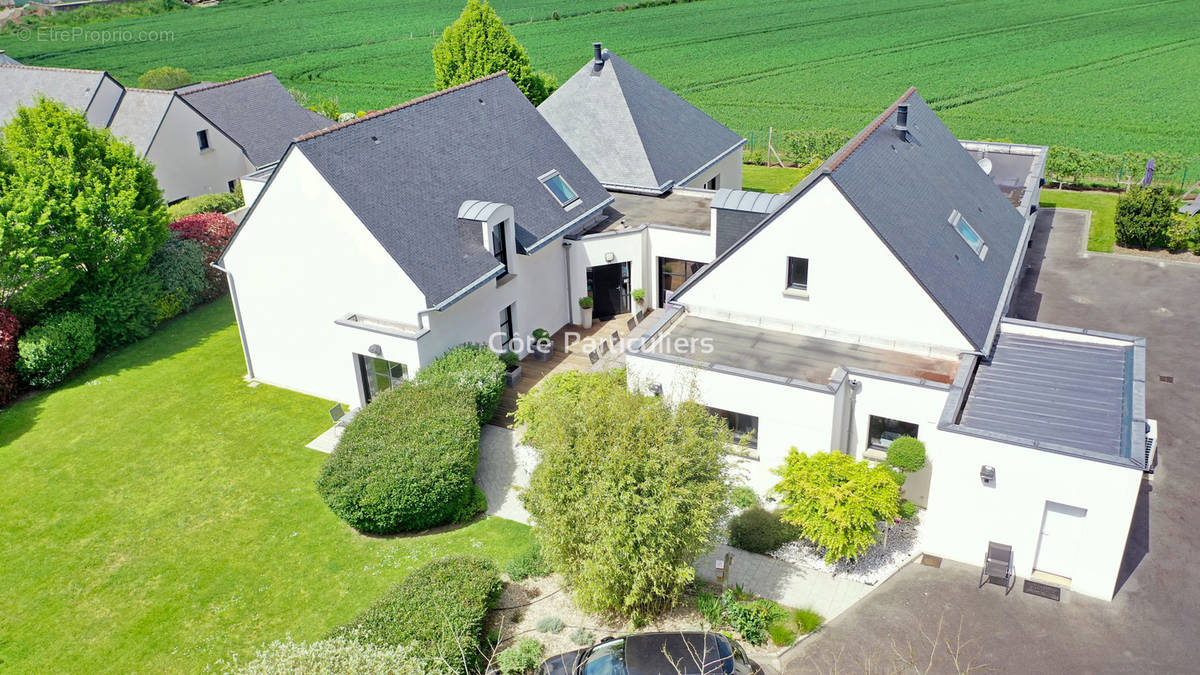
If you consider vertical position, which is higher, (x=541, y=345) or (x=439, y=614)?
(x=541, y=345)

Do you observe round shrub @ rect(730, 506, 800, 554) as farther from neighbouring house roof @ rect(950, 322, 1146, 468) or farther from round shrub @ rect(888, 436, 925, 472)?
neighbouring house roof @ rect(950, 322, 1146, 468)

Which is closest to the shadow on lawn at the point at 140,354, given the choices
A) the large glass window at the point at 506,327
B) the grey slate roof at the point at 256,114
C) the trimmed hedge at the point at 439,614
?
the large glass window at the point at 506,327

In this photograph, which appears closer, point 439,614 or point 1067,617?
point 439,614

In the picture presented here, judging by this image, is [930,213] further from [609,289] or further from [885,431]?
[609,289]

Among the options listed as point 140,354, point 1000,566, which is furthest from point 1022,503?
point 140,354

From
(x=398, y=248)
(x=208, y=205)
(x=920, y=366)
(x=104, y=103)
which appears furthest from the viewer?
(x=104, y=103)

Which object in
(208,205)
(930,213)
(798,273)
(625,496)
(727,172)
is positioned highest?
(930,213)

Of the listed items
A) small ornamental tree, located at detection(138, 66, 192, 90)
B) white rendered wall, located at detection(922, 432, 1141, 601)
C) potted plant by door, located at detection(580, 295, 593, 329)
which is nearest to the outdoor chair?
white rendered wall, located at detection(922, 432, 1141, 601)
